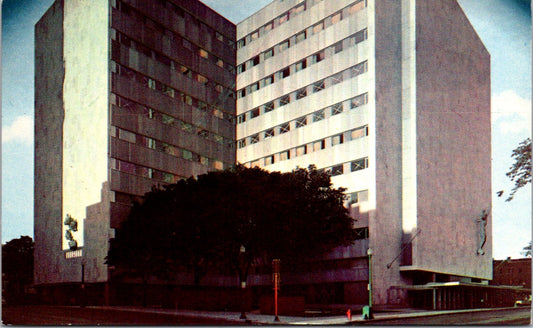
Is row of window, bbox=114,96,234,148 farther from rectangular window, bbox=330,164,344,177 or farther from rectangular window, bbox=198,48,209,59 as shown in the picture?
rectangular window, bbox=330,164,344,177

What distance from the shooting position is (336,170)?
220 feet

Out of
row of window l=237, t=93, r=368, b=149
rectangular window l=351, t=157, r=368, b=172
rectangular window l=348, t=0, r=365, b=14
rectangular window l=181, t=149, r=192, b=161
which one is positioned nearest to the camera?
rectangular window l=351, t=157, r=368, b=172

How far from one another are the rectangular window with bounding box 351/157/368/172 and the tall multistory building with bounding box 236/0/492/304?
0.34 feet

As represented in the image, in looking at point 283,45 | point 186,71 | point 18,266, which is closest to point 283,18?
point 283,45

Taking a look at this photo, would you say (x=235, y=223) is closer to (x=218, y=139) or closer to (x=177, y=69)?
(x=218, y=139)

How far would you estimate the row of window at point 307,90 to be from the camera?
6556 centimetres

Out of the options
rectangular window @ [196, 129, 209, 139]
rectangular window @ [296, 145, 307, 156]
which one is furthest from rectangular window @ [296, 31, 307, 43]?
rectangular window @ [196, 129, 209, 139]

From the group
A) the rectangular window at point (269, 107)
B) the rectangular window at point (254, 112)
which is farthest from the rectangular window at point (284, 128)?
the rectangular window at point (254, 112)

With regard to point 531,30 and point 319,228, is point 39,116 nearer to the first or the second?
point 319,228

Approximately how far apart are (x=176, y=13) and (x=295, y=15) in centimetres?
1478

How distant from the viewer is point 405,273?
65.1m

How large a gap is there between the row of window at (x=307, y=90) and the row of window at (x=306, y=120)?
2.52m

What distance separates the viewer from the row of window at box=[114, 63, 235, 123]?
225 ft

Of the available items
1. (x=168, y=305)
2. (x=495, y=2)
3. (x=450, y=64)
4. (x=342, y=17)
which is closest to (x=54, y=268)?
(x=168, y=305)
